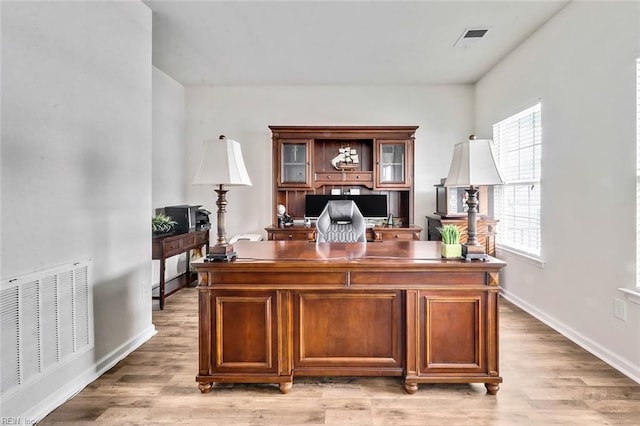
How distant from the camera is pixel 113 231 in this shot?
2.42 meters

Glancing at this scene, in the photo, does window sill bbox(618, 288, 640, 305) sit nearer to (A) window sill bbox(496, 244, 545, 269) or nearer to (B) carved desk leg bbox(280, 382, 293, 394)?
(A) window sill bbox(496, 244, 545, 269)

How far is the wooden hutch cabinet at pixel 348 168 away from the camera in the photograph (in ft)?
14.6

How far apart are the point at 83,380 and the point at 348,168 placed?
3.55 meters

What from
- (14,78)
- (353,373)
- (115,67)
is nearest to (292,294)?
(353,373)

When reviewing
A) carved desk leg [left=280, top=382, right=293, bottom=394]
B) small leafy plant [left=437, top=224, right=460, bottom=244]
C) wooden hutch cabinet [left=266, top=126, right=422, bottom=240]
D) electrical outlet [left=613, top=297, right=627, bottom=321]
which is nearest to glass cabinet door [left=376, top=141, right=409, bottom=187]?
wooden hutch cabinet [left=266, top=126, right=422, bottom=240]

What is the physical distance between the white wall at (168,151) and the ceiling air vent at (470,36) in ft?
11.6

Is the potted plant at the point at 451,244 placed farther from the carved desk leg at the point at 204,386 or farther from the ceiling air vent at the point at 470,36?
the ceiling air vent at the point at 470,36

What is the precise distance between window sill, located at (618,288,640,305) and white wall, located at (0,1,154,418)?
11.6 feet

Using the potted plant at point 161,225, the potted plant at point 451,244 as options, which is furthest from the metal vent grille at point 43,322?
the potted plant at point 451,244

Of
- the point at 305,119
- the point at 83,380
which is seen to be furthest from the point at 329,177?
the point at 83,380

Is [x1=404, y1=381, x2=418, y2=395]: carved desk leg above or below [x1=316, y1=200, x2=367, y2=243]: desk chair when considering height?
below

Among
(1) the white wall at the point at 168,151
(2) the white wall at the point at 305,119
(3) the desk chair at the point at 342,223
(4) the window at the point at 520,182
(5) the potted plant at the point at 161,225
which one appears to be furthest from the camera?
(2) the white wall at the point at 305,119

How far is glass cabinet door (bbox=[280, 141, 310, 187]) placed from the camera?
4531 mm

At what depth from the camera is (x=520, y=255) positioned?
357 cm
